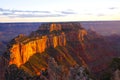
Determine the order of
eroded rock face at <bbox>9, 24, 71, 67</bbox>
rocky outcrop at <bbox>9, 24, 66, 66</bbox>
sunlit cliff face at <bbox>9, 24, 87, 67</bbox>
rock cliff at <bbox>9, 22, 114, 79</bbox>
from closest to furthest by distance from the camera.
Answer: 1. rocky outcrop at <bbox>9, 24, 66, 66</bbox>
2. eroded rock face at <bbox>9, 24, 71, 67</bbox>
3. sunlit cliff face at <bbox>9, 24, 87, 67</bbox>
4. rock cliff at <bbox>9, 22, 114, 79</bbox>

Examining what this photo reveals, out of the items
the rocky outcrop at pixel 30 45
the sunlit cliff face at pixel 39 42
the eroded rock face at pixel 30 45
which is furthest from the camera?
the sunlit cliff face at pixel 39 42

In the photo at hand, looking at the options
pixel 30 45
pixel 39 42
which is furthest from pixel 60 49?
pixel 30 45

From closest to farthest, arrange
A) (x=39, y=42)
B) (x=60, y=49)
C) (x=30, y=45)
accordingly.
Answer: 1. (x=30, y=45)
2. (x=39, y=42)
3. (x=60, y=49)

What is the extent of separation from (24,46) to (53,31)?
39.9 meters

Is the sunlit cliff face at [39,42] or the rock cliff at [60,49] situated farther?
the rock cliff at [60,49]

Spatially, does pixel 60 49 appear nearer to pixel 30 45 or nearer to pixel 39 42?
pixel 39 42

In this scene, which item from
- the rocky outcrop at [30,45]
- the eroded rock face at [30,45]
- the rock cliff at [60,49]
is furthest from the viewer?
Answer: the rock cliff at [60,49]

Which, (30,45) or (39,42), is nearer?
(30,45)

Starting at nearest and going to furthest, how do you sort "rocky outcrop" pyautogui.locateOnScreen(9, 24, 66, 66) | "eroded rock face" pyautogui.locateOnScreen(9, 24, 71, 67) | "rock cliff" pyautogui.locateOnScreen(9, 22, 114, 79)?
Result: "rocky outcrop" pyautogui.locateOnScreen(9, 24, 66, 66) → "eroded rock face" pyautogui.locateOnScreen(9, 24, 71, 67) → "rock cliff" pyautogui.locateOnScreen(9, 22, 114, 79)

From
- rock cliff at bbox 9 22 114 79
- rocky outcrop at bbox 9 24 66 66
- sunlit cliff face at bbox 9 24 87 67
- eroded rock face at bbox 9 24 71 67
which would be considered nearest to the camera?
rocky outcrop at bbox 9 24 66 66

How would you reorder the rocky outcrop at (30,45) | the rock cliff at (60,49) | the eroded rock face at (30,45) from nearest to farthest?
the rocky outcrop at (30,45) < the eroded rock face at (30,45) < the rock cliff at (60,49)

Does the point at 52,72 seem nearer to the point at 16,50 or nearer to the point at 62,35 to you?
the point at 16,50

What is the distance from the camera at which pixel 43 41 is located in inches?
4011

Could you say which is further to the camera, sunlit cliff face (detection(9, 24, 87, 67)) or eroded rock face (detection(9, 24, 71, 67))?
sunlit cliff face (detection(9, 24, 87, 67))
